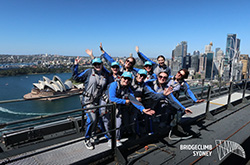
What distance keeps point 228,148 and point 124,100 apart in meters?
2.03

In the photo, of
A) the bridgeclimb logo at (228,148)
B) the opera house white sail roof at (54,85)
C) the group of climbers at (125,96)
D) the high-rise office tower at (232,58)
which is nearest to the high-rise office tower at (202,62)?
the high-rise office tower at (232,58)

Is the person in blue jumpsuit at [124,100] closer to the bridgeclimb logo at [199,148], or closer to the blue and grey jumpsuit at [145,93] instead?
the blue and grey jumpsuit at [145,93]

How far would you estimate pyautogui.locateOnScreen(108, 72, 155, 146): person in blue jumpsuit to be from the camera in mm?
2322

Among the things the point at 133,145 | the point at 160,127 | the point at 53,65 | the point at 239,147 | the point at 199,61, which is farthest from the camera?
the point at 53,65

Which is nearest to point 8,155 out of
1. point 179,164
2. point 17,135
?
point 17,135

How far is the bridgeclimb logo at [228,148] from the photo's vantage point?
275cm

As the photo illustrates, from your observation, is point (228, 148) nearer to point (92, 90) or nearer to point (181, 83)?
point (181, 83)

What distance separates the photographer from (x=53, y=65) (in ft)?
408

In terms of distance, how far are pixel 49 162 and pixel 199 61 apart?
4433 inches

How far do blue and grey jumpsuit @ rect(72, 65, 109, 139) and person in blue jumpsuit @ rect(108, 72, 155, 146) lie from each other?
12.1 inches

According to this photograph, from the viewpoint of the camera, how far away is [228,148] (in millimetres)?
2867

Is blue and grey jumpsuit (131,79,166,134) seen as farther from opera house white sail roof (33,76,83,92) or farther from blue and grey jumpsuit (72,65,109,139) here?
opera house white sail roof (33,76,83,92)

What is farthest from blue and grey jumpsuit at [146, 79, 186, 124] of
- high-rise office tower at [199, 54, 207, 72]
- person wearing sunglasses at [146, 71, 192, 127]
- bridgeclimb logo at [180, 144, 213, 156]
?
high-rise office tower at [199, 54, 207, 72]

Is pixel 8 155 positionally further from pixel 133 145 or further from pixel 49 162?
pixel 133 145
